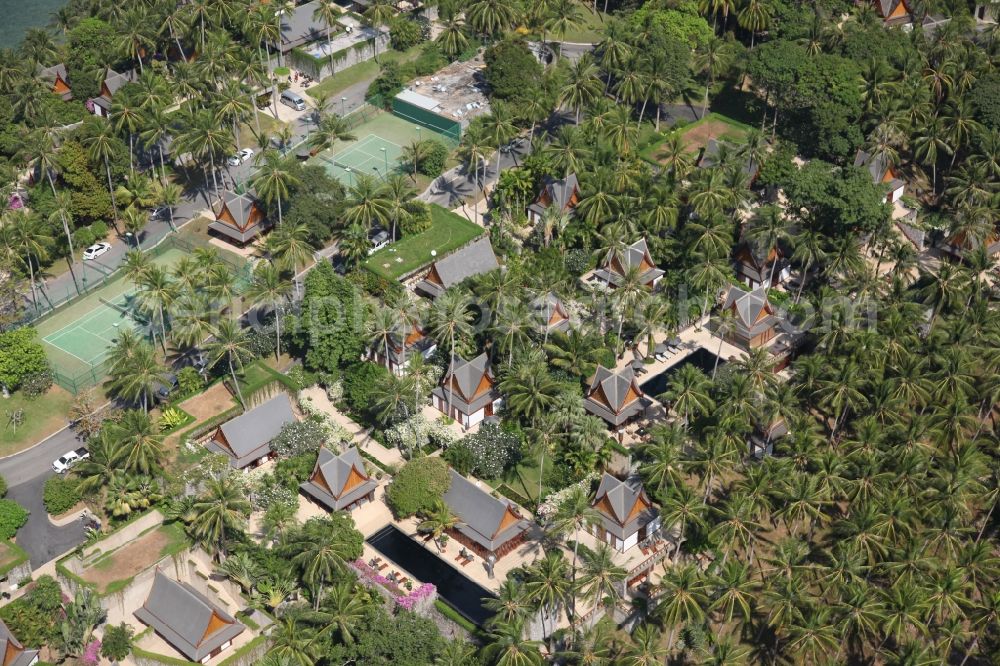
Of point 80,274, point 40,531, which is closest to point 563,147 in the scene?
point 80,274

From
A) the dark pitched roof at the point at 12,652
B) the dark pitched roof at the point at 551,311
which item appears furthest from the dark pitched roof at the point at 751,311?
the dark pitched roof at the point at 12,652

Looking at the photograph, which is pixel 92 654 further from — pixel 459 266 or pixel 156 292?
pixel 459 266

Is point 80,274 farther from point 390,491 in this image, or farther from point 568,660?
point 568,660

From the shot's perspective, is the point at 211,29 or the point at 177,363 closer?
the point at 177,363

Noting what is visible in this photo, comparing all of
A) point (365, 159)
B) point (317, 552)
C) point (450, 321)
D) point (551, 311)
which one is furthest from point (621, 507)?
point (365, 159)

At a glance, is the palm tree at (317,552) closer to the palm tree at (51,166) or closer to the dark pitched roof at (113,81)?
the palm tree at (51,166)
